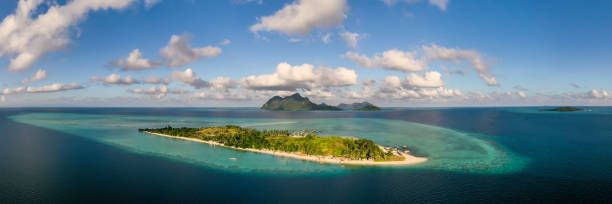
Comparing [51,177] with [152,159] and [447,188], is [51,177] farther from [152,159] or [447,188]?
[447,188]

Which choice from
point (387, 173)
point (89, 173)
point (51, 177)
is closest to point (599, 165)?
point (387, 173)

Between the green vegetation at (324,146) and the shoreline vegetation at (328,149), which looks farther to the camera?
the green vegetation at (324,146)

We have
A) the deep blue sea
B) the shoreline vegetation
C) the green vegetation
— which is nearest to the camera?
the deep blue sea

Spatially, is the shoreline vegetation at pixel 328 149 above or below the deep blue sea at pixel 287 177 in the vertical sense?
above

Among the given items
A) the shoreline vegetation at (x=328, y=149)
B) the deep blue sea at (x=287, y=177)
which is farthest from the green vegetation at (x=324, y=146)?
the deep blue sea at (x=287, y=177)

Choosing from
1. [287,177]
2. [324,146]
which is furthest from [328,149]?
[287,177]

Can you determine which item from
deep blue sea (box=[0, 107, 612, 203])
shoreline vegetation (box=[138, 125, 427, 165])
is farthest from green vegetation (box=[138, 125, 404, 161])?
deep blue sea (box=[0, 107, 612, 203])

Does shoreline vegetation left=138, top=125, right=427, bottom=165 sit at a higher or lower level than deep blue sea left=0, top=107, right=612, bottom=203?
higher

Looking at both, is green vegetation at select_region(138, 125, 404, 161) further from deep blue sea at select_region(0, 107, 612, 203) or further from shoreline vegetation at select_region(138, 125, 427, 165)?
deep blue sea at select_region(0, 107, 612, 203)

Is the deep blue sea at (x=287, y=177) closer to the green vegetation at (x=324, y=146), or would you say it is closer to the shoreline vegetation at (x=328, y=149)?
the shoreline vegetation at (x=328, y=149)

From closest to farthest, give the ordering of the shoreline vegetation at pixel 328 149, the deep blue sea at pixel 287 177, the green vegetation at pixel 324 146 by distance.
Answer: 1. the deep blue sea at pixel 287 177
2. the shoreline vegetation at pixel 328 149
3. the green vegetation at pixel 324 146

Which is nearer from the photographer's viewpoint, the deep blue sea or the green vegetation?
the deep blue sea
